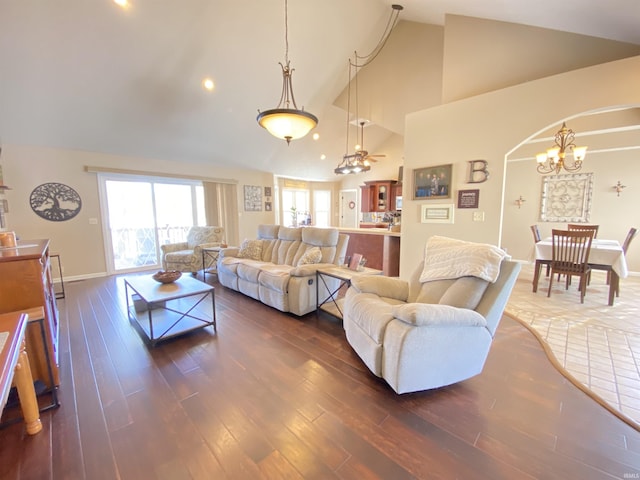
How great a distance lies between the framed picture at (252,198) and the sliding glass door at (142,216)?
44.1 inches

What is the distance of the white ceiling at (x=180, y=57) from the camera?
284 centimetres

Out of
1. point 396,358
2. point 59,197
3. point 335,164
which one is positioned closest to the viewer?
point 396,358

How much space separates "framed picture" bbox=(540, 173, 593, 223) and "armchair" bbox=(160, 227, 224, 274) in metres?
7.30

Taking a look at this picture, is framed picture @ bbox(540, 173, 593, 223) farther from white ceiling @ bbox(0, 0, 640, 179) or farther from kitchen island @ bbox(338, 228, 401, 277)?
kitchen island @ bbox(338, 228, 401, 277)

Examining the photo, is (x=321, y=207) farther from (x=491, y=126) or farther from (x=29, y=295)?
(x=29, y=295)

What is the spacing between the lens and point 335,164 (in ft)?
26.8

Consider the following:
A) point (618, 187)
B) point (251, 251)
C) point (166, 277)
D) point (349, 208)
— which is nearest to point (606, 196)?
point (618, 187)

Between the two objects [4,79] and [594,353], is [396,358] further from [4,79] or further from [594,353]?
[4,79]

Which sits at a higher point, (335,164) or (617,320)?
(335,164)

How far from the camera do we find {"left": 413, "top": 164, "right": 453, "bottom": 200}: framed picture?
12.1 feet

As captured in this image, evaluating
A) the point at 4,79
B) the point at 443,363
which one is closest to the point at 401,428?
the point at 443,363

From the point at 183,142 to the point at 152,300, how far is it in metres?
4.05

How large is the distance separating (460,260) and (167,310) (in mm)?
3146

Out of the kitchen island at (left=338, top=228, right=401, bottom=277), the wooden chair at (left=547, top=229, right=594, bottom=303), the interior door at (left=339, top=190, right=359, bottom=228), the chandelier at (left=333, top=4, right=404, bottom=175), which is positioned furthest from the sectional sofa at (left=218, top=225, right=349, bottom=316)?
the interior door at (left=339, top=190, right=359, bottom=228)
